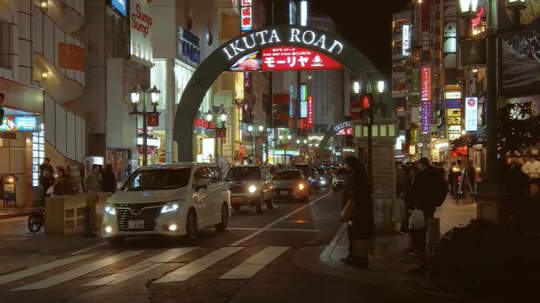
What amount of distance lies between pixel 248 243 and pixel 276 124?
92.7 metres

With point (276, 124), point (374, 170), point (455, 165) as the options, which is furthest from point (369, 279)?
point (276, 124)

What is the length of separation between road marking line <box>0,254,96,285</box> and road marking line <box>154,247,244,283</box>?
2.57 metres

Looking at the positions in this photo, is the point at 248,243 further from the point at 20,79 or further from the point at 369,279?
the point at 20,79

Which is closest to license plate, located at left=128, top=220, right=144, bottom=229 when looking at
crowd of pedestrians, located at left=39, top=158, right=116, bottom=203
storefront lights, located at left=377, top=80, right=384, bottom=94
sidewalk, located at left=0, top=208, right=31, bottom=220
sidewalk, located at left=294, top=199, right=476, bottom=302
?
sidewalk, located at left=294, top=199, right=476, bottom=302

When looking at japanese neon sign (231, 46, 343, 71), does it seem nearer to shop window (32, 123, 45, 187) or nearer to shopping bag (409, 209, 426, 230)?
shop window (32, 123, 45, 187)

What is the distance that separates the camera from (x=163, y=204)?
1451 cm

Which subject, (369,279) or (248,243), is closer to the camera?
(369,279)

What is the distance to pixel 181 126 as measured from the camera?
81.7 ft

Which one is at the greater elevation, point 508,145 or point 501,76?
point 501,76

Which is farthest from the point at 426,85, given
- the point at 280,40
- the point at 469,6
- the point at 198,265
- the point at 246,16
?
the point at 198,265

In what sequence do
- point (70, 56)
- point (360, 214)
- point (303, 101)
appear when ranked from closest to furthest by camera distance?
point (360, 214) → point (70, 56) → point (303, 101)

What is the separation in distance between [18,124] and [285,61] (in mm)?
10827

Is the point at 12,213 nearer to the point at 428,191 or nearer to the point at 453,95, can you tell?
the point at 428,191

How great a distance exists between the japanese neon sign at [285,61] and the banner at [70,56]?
31.8 feet
